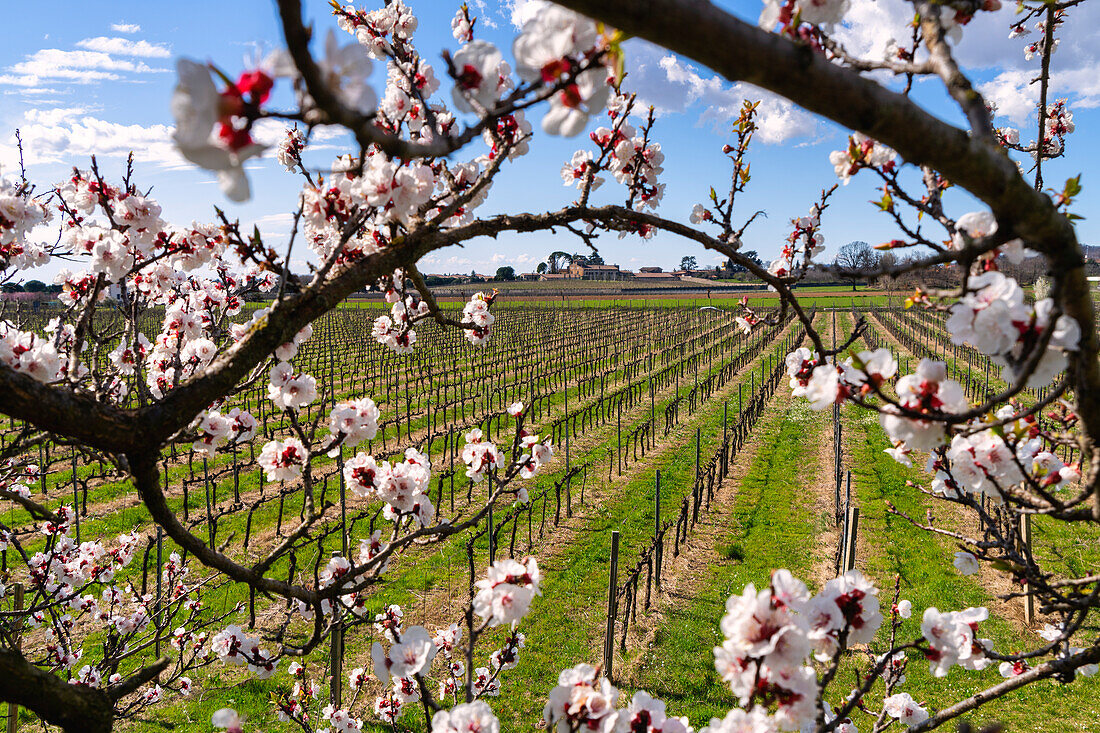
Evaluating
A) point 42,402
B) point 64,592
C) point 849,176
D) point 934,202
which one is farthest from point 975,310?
point 64,592

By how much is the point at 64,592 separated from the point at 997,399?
216 inches

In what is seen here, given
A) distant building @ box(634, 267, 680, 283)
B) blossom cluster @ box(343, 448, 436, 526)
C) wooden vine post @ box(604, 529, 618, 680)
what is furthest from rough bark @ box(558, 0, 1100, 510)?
distant building @ box(634, 267, 680, 283)

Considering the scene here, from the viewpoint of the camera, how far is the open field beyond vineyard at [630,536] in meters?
5.48

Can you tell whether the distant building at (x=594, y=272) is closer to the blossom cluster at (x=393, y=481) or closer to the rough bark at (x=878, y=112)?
the blossom cluster at (x=393, y=481)

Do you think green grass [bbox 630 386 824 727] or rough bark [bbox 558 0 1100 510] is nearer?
rough bark [bbox 558 0 1100 510]

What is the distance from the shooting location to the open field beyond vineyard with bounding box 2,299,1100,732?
5480 millimetres

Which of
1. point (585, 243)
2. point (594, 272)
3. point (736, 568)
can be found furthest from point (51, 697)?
point (594, 272)

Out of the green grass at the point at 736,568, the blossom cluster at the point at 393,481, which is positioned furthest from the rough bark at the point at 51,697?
the green grass at the point at 736,568

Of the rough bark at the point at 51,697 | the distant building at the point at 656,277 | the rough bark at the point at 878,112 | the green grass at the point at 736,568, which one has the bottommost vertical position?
the green grass at the point at 736,568

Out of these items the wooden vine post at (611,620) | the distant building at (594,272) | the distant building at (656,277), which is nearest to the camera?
the wooden vine post at (611,620)

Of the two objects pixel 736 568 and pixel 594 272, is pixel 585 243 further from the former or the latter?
pixel 594 272

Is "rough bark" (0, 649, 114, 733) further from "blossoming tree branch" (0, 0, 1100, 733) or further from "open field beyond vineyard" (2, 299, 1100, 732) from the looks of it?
"open field beyond vineyard" (2, 299, 1100, 732)

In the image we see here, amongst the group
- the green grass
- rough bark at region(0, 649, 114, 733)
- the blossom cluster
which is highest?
the blossom cluster

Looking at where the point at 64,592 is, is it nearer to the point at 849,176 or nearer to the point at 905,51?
the point at 849,176
